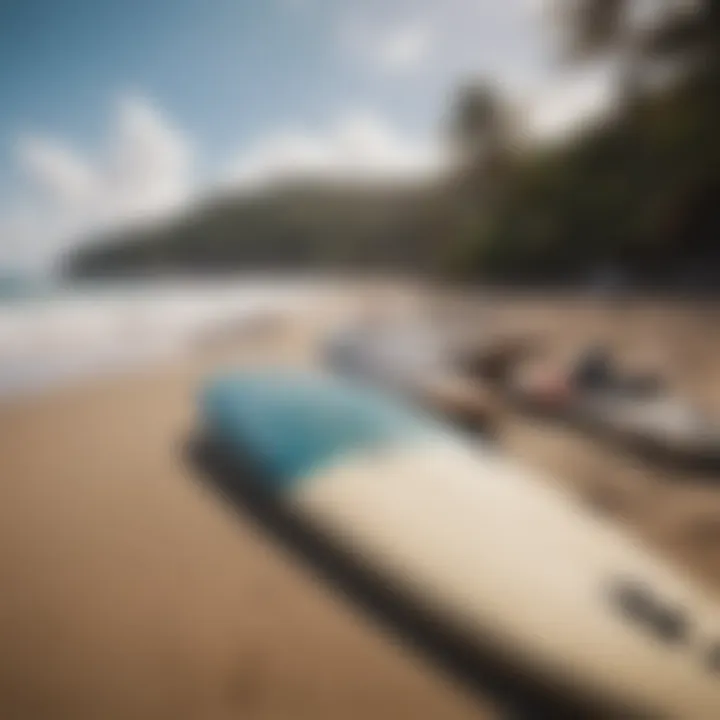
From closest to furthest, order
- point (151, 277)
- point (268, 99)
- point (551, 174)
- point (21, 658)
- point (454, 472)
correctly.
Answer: point (21, 658)
point (454, 472)
point (268, 99)
point (551, 174)
point (151, 277)

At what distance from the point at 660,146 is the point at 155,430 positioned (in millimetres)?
1787

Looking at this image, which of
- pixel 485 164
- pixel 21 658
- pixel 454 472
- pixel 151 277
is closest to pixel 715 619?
pixel 454 472

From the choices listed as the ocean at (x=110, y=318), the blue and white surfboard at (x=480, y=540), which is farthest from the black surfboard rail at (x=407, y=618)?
the ocean at (x=110, y=318)

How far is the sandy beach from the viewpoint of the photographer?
3.02ft

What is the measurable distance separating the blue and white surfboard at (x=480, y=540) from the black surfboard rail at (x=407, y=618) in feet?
0.06

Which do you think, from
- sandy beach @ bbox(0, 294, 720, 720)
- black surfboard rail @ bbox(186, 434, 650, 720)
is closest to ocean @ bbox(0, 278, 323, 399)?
sandy beach @ bbox(0, 294, 720, 720)

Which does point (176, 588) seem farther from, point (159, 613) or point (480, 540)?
point (480, 540)

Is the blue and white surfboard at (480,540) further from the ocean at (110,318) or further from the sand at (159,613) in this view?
the ocean at (110,318)

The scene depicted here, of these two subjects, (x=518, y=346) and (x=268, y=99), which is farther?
(x=518, y=346)

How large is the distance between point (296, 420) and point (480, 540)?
1.88 feet

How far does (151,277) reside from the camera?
1.66 meters

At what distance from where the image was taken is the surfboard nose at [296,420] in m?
1.26

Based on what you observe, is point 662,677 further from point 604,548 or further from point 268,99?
point 268,99

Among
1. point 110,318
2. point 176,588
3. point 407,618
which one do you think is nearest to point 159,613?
point 176,588
